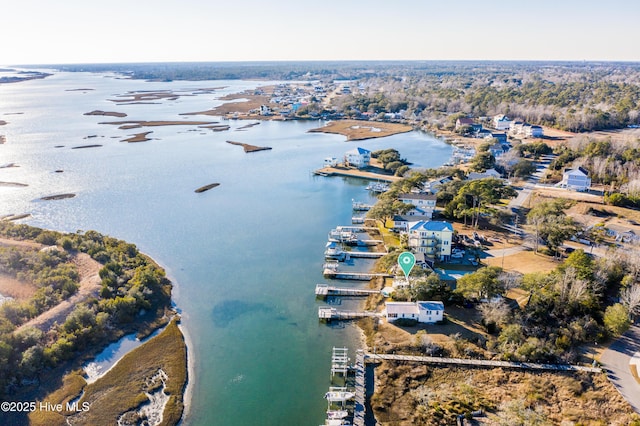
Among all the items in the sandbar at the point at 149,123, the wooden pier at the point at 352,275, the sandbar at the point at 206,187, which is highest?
the sandbar at the point at 149,123

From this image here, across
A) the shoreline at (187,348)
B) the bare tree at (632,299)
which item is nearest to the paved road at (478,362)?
the bare tree at (632,299)

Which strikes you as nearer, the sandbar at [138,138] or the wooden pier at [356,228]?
the wooden pier at [356,228]

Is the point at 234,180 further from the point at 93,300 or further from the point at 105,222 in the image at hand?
the point at 93,300

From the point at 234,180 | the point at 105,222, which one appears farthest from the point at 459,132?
the point at 105,222

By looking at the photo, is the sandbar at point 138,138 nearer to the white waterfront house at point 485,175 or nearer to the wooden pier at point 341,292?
the white waterfront house at point 485,175

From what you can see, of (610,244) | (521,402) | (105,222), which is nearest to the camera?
(521,402)
